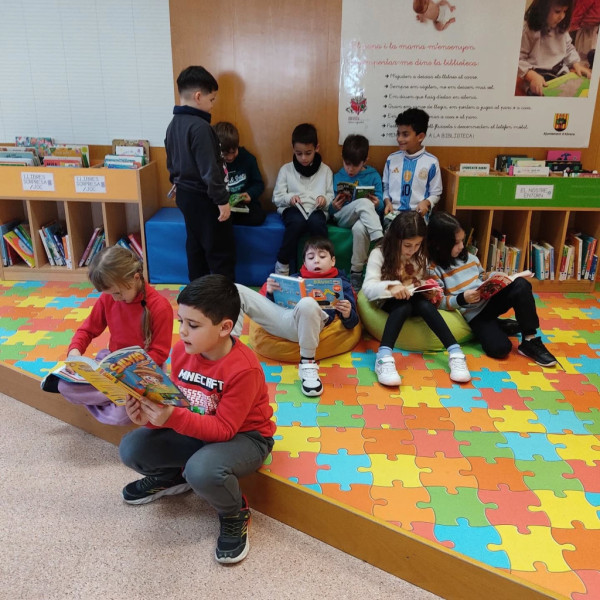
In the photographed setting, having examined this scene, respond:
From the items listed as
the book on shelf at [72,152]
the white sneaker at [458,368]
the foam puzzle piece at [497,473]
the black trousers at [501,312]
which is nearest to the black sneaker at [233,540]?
the foam puzzle piece at [497,473]

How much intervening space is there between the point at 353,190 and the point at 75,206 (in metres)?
2.01

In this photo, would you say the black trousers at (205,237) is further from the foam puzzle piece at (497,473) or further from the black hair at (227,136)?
the foam puzzle piece at (497,473)

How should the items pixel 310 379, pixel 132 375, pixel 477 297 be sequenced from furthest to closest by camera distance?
pixel 477 297
pixel 310 379
pixel 132 375

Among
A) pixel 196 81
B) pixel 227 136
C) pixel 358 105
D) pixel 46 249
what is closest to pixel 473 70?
pixel 358 105

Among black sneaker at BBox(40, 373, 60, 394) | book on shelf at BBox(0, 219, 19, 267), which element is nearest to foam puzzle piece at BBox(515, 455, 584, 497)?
black sneaker at BBox(40, 373, 60, 394)

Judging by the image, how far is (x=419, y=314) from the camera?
3146mm

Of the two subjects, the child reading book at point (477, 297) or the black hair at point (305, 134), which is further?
the black hair at point (305, 134)

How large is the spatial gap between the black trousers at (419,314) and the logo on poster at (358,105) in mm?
1789

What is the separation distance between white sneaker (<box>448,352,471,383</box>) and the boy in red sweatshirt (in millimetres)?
1199

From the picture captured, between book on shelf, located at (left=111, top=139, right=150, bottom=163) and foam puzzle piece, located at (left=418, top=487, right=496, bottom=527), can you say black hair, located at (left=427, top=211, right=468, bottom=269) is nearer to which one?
foam puzzle piece, located at (left=418, top=487, right=496, bottom=527)

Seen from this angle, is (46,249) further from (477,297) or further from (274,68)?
(477,297)

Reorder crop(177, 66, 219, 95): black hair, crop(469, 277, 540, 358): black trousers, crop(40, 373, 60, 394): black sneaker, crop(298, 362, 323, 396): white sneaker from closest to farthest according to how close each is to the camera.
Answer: crop(40, 373, 60, 394): black sneaker, crop(298, 362, 323, 396): white sneaker, crop(469, 277, 540, 358): black trousers, crop(177, 66, 219, 95): black hair

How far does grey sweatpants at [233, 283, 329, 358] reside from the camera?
2.87 metres

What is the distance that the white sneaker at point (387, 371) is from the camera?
2828 mm
